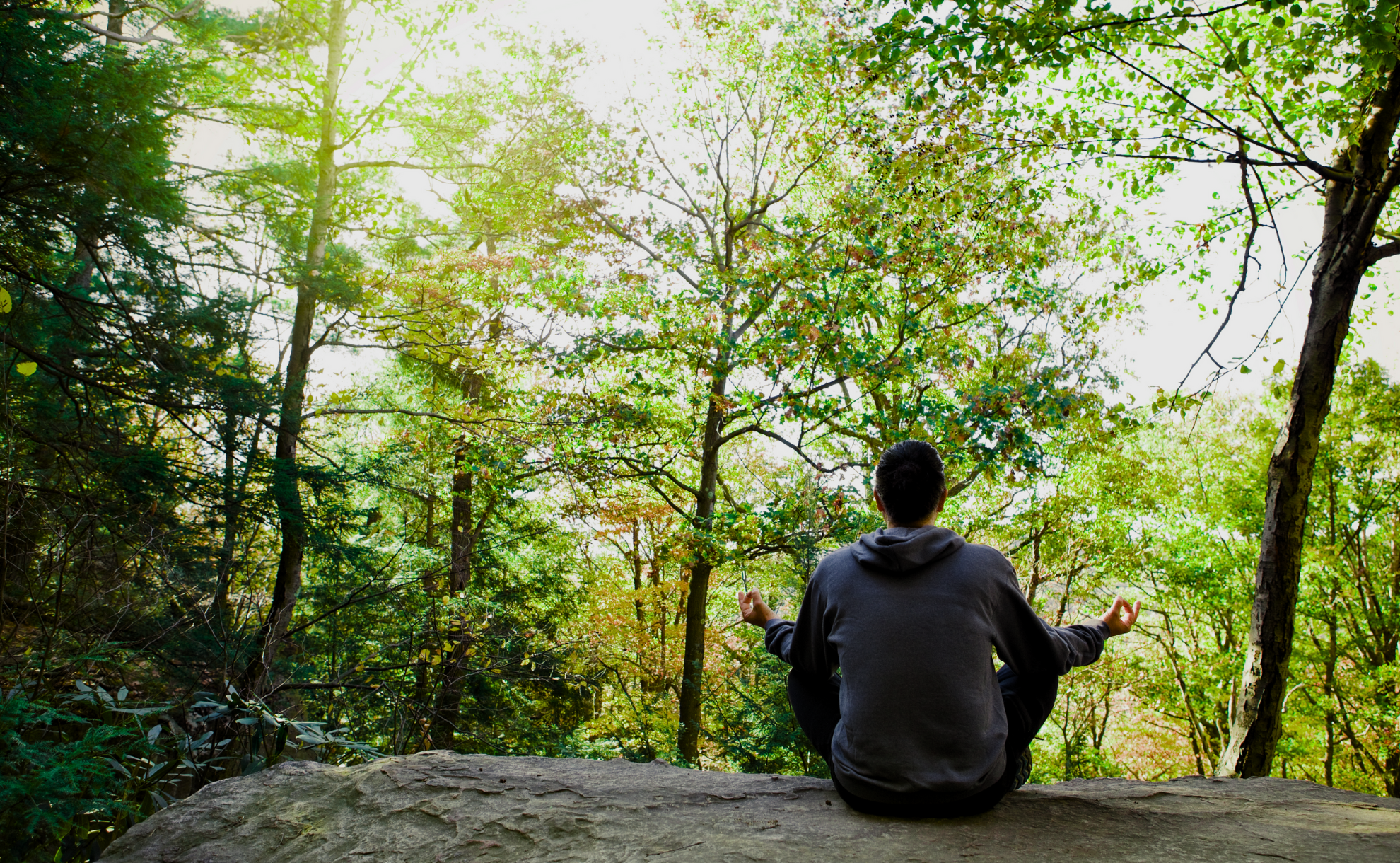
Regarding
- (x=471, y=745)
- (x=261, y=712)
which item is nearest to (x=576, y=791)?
(x=261, y=712)

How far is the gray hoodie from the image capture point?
2.20 metres

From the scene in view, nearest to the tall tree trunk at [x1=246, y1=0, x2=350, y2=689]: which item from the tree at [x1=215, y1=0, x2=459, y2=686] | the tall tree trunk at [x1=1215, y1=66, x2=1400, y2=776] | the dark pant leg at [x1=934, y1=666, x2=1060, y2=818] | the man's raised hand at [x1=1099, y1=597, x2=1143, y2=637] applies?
the tree at [x1=215, y1=0, x2=459, y2=686]

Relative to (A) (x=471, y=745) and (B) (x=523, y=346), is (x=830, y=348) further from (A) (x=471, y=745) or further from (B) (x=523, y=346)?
(A) (x=471, y=745)

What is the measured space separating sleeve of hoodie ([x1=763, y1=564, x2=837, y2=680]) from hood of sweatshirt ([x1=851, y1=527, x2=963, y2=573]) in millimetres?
196

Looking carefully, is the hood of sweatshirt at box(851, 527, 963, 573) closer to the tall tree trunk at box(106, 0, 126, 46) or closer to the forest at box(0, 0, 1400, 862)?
the forest at box(0, 0, 1400, 862)

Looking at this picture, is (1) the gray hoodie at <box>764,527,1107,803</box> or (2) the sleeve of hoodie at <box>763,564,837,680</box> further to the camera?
(2) the sleeve of hoodie at <box>763,564,837,680</box>

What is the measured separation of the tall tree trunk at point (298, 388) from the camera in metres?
7.08

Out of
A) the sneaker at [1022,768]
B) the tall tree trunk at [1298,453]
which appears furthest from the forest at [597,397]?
the sneaker at [1022,768]

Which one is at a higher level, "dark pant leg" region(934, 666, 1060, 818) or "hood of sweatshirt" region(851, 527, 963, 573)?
"hood of sweatshirt" region(851, 527, 963, 573)

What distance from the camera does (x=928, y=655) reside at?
2207 mm

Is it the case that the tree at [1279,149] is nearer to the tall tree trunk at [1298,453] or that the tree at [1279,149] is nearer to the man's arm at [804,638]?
the tall tree trunk at [1298,453]

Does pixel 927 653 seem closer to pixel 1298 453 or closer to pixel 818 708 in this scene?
pixel 818 708

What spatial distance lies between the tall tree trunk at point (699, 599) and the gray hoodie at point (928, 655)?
6.83 meters

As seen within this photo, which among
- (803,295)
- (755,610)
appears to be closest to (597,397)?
(803,295)
